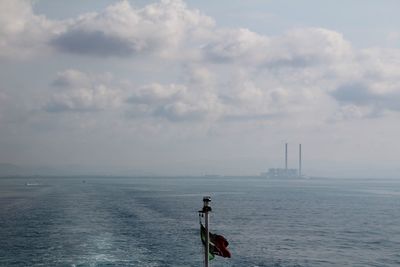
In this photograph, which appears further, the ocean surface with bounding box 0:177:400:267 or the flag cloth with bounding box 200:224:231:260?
the ocean surface with bounding box 0:177:400:267

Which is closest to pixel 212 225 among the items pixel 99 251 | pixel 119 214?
pixel 119 214

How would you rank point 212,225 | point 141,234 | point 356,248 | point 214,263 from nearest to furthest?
point 214,263 < point 356,248 < point 141,234 < point 212,225

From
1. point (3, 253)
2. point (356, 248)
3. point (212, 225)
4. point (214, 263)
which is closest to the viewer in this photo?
point (214, 263)

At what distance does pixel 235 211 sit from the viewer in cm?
14062

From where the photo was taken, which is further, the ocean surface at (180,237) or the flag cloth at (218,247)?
the ocean surface at (180,237)

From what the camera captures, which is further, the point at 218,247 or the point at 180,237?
the point at 180,237

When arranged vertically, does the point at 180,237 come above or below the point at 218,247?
below

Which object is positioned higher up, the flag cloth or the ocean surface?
the flag cloth

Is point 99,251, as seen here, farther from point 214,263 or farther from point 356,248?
point 356,248

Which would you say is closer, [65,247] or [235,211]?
[65,247]

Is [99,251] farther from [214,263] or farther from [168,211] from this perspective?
[168,211]

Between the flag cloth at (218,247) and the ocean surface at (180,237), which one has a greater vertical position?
the flag cloth at (218,247)

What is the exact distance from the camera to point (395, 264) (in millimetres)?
67875

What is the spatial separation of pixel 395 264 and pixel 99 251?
43745 mm
